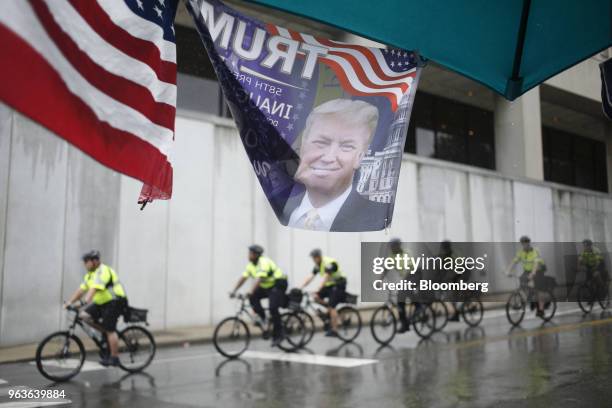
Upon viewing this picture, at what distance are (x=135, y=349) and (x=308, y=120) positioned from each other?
778 cm

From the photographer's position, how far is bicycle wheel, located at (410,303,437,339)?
13.2 meters

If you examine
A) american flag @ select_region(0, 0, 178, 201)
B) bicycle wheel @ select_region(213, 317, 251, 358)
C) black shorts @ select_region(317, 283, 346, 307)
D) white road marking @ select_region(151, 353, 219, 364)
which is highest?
american flag @ select_region(0, 0, 178, 201)

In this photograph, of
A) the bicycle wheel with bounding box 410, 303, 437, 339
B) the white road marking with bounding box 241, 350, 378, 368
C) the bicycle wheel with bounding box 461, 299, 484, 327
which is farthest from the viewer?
the bicycle wheel with bounding box 461, 299, 484, 327

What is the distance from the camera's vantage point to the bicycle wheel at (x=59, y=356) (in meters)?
8.79

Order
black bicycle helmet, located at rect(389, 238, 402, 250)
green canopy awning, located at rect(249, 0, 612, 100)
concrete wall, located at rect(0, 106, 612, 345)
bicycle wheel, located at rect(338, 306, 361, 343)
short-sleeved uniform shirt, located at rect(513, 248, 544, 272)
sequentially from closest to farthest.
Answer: green canopy awning, located at rect(249, 0, 612, 100) → black bicycle helmet, located at rect(389, 238, 402, 250) → bicycle wheel, located at rect(338, 306, 361, 343) → concrete wall, located at rect(0, 106, 612, 345) → short-sleeved uniform shirt, located at rect(513, 248, 544, 272)

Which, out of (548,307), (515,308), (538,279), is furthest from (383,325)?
(548,307)

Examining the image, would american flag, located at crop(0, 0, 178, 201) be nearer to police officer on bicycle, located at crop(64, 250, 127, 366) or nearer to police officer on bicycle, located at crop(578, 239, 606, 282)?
police officer on bicycle, located at crop(578, 239, 606, 282)

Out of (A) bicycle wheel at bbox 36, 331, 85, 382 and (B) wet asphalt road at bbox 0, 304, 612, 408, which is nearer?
(B) wet asphalt road at bbox 0, 304, 612, 408

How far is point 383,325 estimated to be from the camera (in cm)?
1263

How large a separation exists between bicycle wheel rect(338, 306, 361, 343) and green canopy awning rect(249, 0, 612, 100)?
9692mm

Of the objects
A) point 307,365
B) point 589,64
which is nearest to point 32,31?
point 589,64

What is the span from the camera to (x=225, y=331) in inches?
430

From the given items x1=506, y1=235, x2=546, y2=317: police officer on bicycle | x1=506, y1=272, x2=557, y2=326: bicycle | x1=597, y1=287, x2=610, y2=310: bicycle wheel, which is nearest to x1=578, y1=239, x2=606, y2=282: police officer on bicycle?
x1=597, y1=287, x2=610, y2=310: bicycle wheel

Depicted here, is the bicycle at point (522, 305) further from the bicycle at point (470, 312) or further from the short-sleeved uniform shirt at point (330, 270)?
the short-sleeved uniform shirt at point (330, 270)
